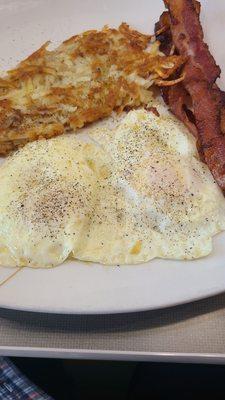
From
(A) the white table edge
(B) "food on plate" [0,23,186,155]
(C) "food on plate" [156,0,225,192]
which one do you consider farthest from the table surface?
(B) "food on plate" [0,23,186,155]

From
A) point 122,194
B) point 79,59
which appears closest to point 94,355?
point 122,194

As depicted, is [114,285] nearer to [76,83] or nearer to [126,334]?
[126,334]

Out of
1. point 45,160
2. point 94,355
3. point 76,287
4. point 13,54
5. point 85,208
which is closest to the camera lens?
point 94,355

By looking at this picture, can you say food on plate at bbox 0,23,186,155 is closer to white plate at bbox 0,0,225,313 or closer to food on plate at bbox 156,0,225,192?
food on plate at bbox 156,0,225,192

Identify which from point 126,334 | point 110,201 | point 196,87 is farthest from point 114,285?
point 196,87

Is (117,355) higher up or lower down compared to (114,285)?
lower down

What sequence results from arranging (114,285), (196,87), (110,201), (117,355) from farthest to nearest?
1. (196,87)
2. (110,201)
3. (114,285)
4. (117,355)

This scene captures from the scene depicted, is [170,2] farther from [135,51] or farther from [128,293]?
[128,293]
